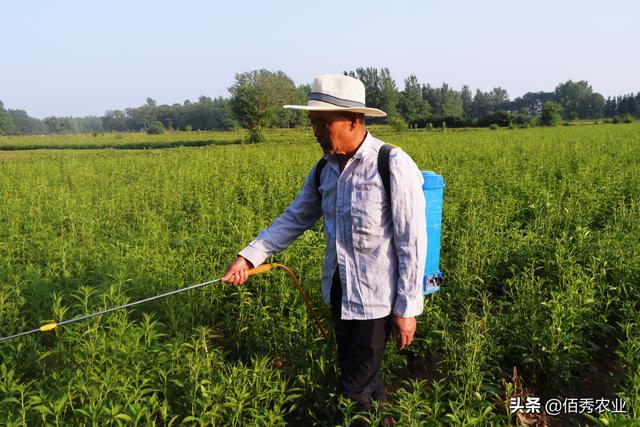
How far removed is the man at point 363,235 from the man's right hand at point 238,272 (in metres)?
0.46

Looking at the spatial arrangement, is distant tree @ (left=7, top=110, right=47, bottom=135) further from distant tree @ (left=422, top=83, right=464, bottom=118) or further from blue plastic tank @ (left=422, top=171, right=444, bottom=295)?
blue plastic tank @ (left=422, top=171, right=444, bottom=295)

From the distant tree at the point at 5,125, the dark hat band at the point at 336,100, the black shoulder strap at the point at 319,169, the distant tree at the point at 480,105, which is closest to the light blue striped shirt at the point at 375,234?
the black shoulder strap at the point at 319,169

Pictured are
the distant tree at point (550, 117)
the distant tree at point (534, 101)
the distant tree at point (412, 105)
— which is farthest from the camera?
the distant tree at point (534, 101)

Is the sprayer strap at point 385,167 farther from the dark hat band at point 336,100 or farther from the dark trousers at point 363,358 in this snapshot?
the dark trousers at point 363,358

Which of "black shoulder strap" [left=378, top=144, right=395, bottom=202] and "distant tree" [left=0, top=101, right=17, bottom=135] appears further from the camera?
"distant tree" [left=0, top=101, right=17, bottom=135]

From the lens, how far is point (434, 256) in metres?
2.73

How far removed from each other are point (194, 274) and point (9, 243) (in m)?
3.20

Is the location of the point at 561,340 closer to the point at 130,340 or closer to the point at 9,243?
the point at 130,340

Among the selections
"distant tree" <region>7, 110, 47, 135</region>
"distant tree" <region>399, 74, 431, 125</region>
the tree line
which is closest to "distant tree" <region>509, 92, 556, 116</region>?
the tree line

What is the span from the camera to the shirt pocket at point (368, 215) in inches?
89.5

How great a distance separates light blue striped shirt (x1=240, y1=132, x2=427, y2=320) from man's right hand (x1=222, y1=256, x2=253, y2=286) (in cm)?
48

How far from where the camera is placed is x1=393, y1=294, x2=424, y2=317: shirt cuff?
89.7 inches

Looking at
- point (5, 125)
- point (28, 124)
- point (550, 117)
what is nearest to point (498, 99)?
point (550, 117)

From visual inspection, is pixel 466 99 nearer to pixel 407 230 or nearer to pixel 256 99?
pixel 256 99
